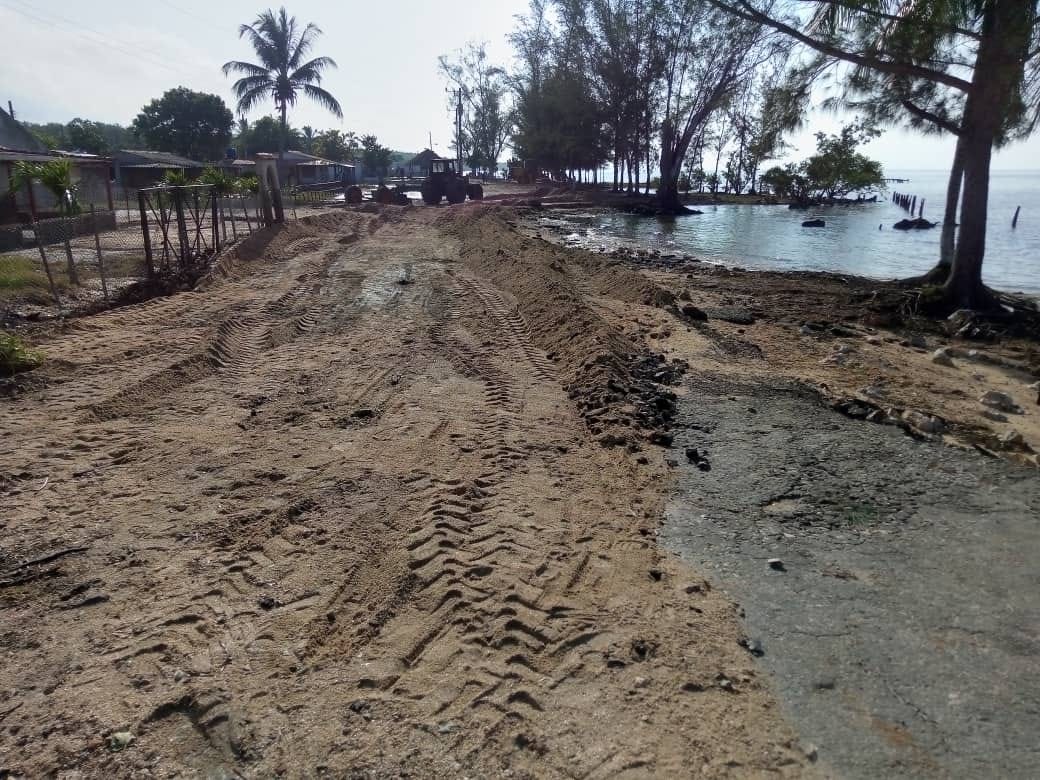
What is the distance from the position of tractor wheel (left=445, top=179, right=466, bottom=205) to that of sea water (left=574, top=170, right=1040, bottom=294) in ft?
22.9

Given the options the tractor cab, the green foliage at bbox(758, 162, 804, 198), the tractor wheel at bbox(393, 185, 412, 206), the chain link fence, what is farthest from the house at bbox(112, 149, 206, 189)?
the green foliage at bbox(758, 162, 804, 198)

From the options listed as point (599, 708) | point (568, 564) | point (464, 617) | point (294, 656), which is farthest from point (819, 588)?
point (294, 656)

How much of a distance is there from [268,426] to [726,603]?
4300mm

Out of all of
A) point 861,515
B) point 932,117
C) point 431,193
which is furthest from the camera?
point 431,193

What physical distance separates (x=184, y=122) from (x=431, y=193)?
33.1 m

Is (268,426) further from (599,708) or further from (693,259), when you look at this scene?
(693,259)

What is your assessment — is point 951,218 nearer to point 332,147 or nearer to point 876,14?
point 876,14

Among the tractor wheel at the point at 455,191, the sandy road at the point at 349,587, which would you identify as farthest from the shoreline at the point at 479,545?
the tractor wheel at the point at 455,191

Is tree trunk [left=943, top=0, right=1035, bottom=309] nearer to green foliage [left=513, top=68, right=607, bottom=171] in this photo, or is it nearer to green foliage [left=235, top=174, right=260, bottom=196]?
green foliage [left=235, top=174, right=260, bottom=196]

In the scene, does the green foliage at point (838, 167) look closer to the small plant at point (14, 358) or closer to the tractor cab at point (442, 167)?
the tractor cab at point (442, 167)

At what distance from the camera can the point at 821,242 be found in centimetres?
3419

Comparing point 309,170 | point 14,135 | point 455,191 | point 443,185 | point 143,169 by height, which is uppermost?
point 309,170

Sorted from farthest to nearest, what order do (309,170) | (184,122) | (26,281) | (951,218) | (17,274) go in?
(309,170)
(184,122)
(951,218)
(17,274)
(26,281)

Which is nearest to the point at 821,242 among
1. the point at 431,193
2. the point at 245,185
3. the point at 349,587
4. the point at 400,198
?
the point at 431,193
